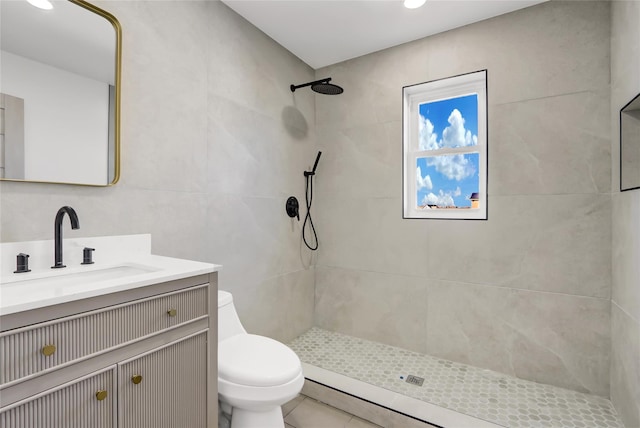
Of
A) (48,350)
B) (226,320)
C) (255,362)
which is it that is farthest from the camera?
(226,320)

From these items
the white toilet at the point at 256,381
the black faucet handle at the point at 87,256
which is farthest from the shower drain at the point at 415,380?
the black faucet handle at the point at 87,256

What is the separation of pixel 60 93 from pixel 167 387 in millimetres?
1256

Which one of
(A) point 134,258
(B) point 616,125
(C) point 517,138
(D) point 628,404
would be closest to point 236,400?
(A) point 134,258

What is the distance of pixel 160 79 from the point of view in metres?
1.65

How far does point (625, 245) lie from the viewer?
5.33 ft

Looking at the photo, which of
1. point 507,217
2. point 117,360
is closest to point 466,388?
point 507,217

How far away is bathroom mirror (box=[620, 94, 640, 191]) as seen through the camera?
1490 mm

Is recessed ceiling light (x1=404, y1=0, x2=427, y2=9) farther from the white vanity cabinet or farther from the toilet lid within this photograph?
the toilet lid

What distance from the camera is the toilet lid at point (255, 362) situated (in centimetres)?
132

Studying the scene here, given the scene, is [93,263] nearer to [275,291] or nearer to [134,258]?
[134,258]

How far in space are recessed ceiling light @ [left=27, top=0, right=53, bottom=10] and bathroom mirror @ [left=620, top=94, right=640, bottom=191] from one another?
2594mm

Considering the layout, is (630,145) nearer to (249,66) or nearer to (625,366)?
(625,366)

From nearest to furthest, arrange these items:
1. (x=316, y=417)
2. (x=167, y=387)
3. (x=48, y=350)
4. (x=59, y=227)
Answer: (x=48, y=350), (x=167, y=387), (x=59, y=227), (x=316, y=417)

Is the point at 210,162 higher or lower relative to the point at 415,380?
higher
